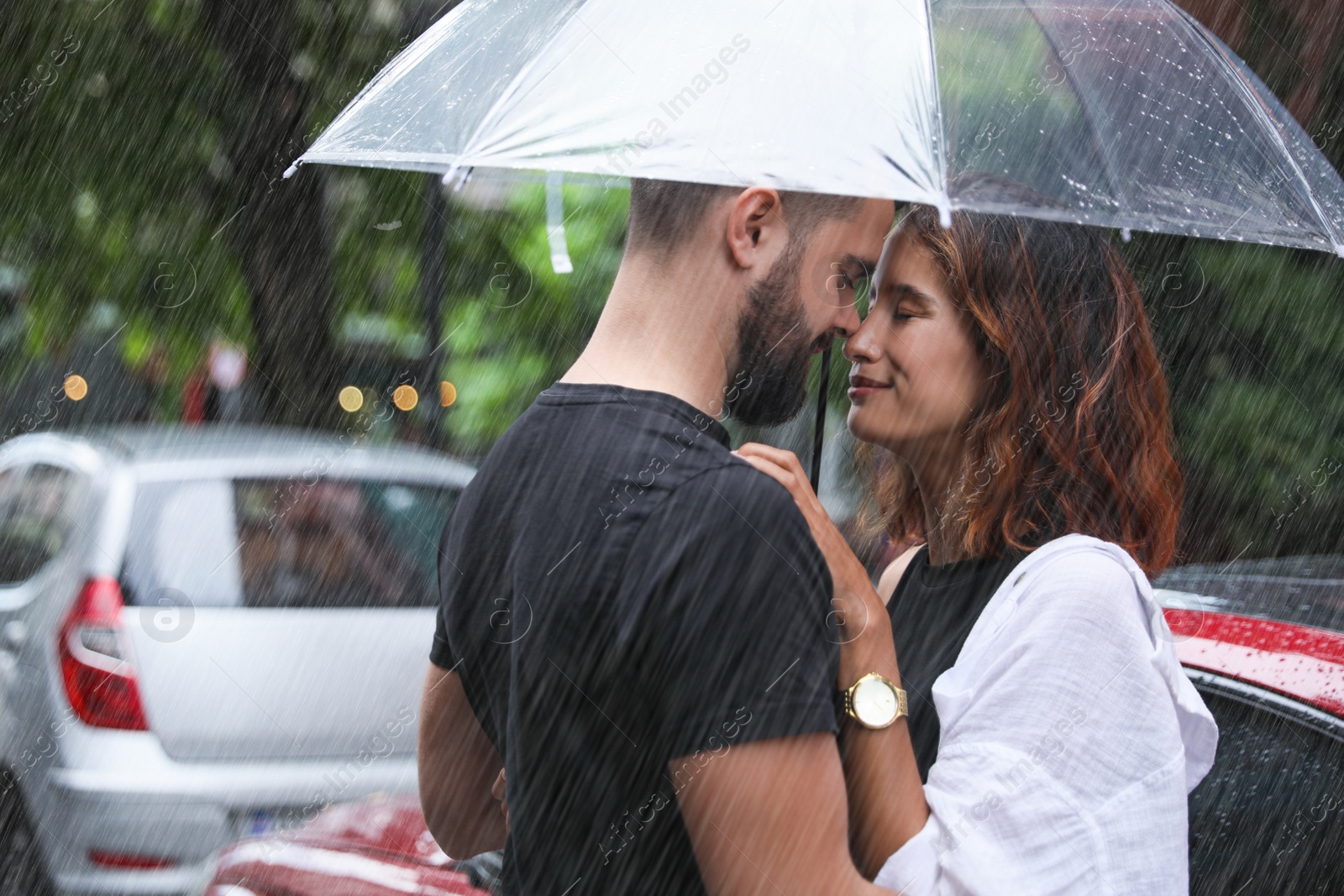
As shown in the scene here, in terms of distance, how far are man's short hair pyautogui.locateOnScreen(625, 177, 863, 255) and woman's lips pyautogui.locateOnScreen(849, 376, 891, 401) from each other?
0.52 m

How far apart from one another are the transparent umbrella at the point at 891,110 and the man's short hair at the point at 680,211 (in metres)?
0.08

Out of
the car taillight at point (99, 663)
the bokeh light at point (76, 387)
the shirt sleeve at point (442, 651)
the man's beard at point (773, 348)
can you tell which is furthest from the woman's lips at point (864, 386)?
the bokeh light at point (76, 387)

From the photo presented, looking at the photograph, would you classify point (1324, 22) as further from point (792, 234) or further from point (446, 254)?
point (446, 254)

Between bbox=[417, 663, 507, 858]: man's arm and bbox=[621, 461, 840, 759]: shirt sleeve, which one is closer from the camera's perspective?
bbox=[621, 461, 840, 759]: shirt sleeve

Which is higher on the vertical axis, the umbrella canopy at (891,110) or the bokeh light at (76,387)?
the umbrella canopy at (891,110)

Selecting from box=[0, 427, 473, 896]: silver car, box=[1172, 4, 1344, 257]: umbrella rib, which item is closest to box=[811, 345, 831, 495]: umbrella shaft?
box=[1172, 4, 1344, 257]: umbrella rib

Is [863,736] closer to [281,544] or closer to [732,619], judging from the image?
[732,619]

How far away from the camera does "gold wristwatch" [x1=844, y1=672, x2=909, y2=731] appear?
1.86 metres

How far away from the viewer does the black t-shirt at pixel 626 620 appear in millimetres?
1577

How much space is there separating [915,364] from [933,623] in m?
0.51

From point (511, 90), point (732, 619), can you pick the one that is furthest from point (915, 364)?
point (732, 619)

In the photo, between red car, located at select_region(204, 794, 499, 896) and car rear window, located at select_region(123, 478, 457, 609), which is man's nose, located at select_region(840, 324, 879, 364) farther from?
car rear window, located at select_region(123, 478, 457, 609)

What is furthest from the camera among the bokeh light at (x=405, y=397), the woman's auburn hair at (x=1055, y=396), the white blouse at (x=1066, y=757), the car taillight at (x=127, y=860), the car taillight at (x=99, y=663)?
the bokeh light at (x=405, y=397)

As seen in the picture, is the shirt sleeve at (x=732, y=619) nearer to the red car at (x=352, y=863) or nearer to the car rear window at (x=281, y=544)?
the red car at (x=352, y=863)
